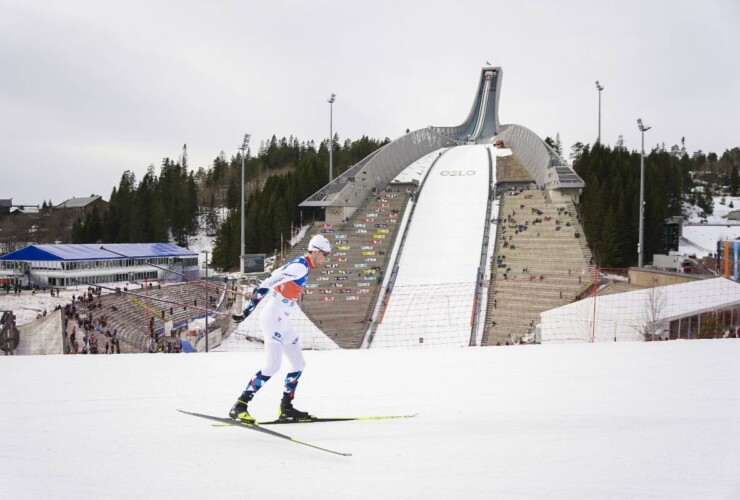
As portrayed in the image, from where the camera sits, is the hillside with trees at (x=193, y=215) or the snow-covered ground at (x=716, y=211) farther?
the snow-covered ground at (x=716, y=211)

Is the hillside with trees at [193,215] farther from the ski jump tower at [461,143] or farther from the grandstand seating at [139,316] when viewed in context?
the grandstand seating at [139,316]

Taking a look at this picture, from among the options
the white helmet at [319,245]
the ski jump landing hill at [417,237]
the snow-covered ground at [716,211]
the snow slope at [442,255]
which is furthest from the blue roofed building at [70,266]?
the snow-covered ground at [716,211]

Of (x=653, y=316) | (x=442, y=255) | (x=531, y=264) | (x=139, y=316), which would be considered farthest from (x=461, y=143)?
(x=653, y=316)

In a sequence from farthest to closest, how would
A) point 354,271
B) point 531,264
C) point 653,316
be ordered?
1. point 354,271
2. point 531,264
3. point 653,316

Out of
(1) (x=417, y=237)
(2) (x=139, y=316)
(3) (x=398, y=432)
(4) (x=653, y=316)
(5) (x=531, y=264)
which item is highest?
(1) (x=417, y=237)

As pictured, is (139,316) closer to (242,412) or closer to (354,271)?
(354,271)

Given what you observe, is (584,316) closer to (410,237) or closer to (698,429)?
(698,429)

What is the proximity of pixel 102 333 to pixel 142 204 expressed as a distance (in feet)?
90.2

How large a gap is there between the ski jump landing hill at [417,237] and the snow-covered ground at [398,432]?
6.53 metres

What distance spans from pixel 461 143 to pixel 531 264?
1118 inches

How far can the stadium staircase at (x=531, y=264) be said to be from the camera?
53.9 feet

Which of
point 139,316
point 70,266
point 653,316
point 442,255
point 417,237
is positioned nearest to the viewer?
point 653,316

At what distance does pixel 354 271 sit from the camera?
71.4ft

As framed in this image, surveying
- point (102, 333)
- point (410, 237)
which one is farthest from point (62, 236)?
point (102, 333)
